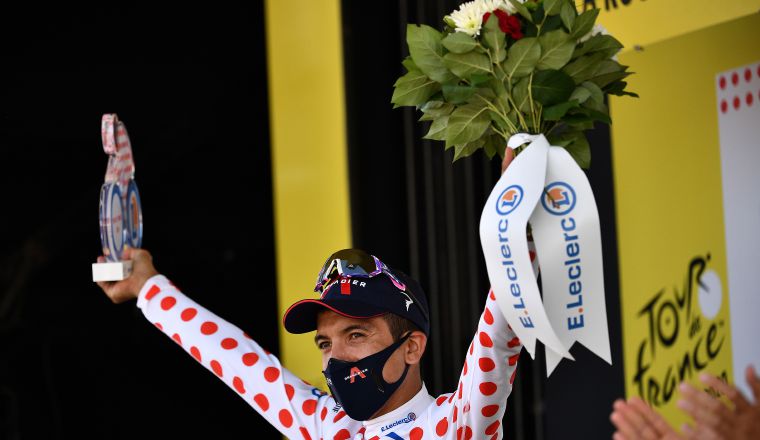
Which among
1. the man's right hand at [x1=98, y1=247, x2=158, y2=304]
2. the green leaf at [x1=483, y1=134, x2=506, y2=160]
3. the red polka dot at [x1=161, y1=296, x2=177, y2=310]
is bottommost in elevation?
the red polka dot at [x1=161, y1=296, x2=177, y2=310]

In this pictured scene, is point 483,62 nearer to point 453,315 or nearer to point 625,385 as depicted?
point 625,385

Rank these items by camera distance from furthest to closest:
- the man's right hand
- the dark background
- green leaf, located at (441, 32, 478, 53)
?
the dark background
the man's right hand
green leaf, located at (441, 32, 478, 53)

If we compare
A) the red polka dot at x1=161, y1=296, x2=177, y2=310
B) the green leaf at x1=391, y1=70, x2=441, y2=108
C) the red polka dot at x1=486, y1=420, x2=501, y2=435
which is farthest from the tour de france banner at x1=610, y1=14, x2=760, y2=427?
the red polka dot at x1=161, y1=296, x2=177, y2=310

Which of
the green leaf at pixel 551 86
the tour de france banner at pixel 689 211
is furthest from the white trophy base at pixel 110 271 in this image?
the tour de france banner at pixel 689 211

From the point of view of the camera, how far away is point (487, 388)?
6.63 ft

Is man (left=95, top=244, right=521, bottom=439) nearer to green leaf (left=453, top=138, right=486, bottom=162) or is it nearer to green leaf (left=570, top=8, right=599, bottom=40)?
green leaf (left=453, top=138, right=486, bottom=162)

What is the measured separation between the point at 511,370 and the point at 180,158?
9.10 feet

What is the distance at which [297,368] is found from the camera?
450 centimetres

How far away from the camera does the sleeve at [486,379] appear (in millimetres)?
1991

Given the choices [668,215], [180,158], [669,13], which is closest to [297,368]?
[180,158]

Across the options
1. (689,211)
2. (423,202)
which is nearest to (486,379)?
(689,211)

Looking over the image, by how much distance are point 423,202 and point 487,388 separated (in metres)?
2.36

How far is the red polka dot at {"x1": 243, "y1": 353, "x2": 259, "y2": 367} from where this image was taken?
8.13ft

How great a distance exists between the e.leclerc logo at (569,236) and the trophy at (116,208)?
3.87 ft
